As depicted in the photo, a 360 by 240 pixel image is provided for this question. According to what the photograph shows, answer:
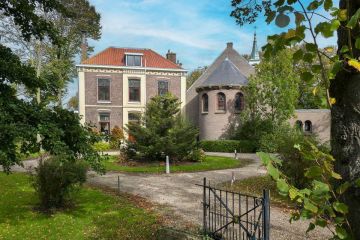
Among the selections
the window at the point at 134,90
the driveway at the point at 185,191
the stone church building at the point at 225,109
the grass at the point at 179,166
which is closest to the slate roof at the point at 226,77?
the stone church building at the point at 225,109

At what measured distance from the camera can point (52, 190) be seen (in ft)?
35.5

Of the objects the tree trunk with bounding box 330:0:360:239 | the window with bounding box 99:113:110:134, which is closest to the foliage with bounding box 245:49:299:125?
the window with bounding box 99:113:110:134

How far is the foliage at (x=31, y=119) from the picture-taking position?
24.0 feet

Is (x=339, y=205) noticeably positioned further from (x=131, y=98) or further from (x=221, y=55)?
(x=221, y=55)

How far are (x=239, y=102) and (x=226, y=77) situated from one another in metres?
2.67

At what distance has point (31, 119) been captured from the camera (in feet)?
26.6

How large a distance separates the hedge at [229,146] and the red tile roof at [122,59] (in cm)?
987

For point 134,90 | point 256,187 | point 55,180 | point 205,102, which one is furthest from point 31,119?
point 134,90

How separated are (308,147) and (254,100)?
30.2m

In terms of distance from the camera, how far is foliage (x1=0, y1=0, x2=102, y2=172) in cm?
732

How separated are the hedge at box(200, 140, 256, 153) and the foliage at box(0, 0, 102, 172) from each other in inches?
924

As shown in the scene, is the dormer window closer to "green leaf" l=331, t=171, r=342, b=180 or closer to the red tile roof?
the red tile roof

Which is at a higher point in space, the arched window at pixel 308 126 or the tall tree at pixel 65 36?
the tall tree at pixel 65 36

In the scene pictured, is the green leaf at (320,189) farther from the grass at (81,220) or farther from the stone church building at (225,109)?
the stone church building at (225,109)
